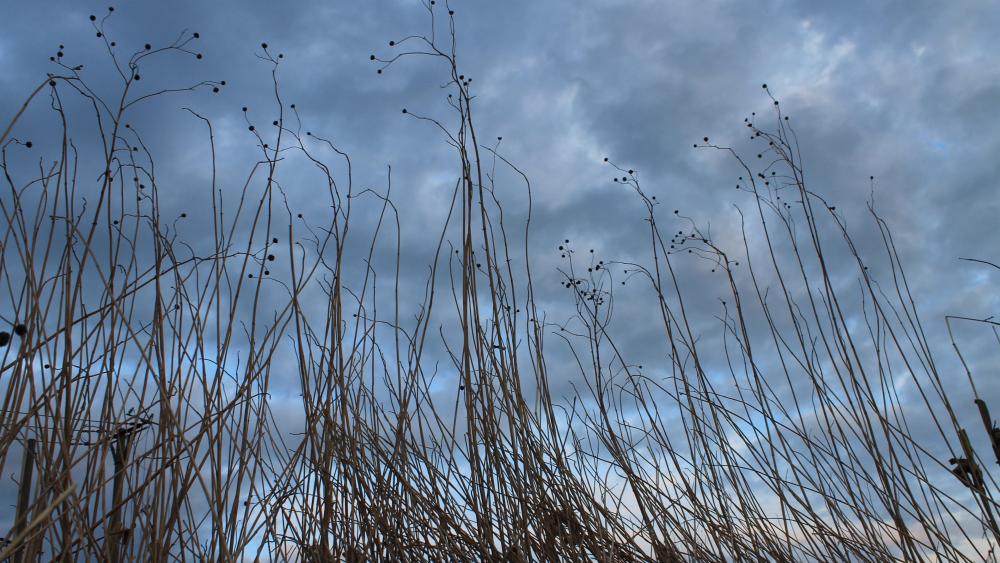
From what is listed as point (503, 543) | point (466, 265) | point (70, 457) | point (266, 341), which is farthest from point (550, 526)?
point (70, 457)

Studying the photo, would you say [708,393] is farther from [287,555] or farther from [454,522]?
[287,555]

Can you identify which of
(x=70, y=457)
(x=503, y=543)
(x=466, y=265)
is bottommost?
(x=503, y=543)

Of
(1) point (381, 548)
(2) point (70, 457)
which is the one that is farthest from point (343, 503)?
(2) point (70, 457)

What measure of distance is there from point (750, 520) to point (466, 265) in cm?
64

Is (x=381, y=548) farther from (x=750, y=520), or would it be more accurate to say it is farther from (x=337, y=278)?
(x=750, y=520)

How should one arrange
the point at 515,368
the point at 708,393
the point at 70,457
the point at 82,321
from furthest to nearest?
the point at 708,393, the point at 515,368, the point at 82,321, the point at 70,457

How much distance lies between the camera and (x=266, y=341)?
136 cm

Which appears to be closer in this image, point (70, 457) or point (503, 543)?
point (70, 457)

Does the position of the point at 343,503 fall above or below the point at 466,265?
below

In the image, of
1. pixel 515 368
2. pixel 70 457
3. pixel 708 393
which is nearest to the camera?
pixel 70 457

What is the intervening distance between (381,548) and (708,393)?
64cm

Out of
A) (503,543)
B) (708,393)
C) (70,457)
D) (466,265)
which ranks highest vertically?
(466,265)

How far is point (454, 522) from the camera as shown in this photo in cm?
135

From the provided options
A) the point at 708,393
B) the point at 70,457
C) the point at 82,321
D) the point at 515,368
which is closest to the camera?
the point at 70,457
